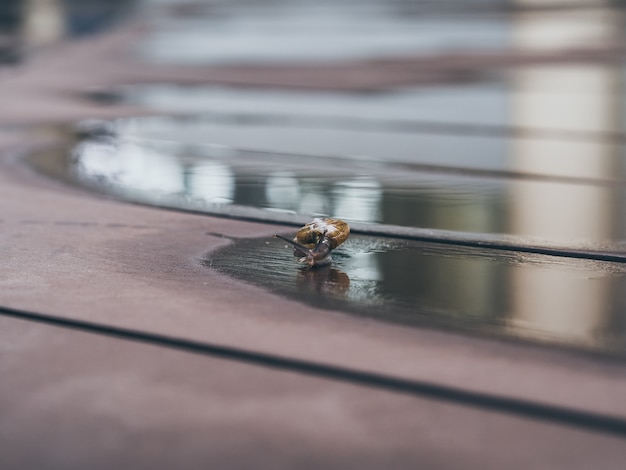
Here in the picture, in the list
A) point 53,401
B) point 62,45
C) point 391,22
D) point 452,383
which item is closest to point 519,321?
point 452,383

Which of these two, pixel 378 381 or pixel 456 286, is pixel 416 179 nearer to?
pixel 456 286

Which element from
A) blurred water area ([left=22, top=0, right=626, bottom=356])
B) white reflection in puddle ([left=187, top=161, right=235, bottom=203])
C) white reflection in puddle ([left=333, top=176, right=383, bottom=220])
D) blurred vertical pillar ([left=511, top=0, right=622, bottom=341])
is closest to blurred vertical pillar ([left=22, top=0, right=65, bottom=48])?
blurred water area ([left=22, top=0, right=626, bottom=356])

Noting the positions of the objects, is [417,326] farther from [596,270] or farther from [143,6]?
[143,6]

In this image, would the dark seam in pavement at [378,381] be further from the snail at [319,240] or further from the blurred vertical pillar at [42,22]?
the blurred vertical pillar at [42,22]

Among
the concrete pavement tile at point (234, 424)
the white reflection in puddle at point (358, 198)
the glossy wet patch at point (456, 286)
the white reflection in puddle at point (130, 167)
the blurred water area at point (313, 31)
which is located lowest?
the concrete pavement tile at point (234, 424)

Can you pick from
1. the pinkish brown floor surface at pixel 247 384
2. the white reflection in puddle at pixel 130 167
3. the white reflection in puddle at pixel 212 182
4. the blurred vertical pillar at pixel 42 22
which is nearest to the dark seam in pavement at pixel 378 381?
the pinkish brown floor surface at pixel 247 384

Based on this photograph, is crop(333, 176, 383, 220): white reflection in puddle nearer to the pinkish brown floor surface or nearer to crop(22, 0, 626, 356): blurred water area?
crop(22, 0, 626, 356): blurred water area
